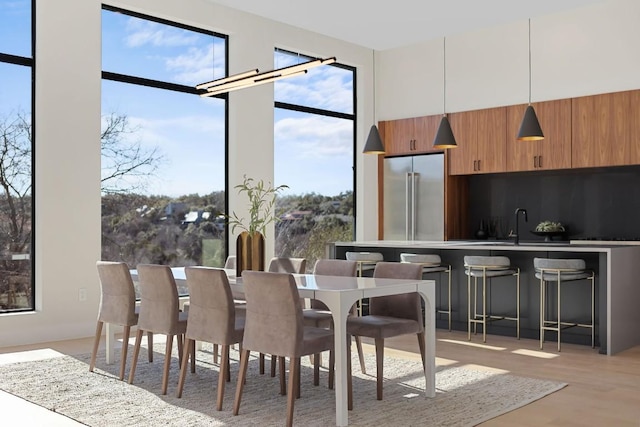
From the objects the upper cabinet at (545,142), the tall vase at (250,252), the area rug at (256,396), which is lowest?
the area rug at (256,396)

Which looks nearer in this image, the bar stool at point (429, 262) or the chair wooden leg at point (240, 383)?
the chair wooden leg at point (240, 383)

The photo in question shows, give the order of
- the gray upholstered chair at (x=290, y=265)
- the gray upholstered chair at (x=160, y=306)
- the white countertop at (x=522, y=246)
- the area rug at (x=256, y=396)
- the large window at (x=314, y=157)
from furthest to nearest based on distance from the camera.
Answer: the large window at (x=314, y=157) → the white countertop at (x=522, y=246) → the gray upholstered chair at (x=290, y=265) → the gray upholstered chair at (x=160, y=306) → the area rug at (x=256, y=396)

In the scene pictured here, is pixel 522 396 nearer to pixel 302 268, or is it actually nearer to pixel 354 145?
pixel 302 268

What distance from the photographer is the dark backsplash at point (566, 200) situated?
323 inches

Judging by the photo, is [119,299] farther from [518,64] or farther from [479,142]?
[518,64]

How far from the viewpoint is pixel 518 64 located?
8.82 meters

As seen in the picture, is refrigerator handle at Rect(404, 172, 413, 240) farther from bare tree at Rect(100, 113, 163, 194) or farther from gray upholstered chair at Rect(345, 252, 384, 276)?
bare tree at Rect(100, 113, 163, 194)

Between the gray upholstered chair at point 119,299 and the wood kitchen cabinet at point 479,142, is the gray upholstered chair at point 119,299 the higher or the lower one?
the lower one

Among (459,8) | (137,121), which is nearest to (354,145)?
(137,121)

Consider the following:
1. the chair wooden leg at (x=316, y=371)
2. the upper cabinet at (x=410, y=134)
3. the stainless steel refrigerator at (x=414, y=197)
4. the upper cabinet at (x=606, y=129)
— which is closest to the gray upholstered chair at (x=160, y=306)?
the chair wooden leg at (x=316, y=371)

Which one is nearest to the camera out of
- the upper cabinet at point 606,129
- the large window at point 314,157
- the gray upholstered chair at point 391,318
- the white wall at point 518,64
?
the gray upholstered chair at point 391,318

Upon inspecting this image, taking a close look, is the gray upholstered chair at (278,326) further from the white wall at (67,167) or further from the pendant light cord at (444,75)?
the pendant light cord at (444,75)

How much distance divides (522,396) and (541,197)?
484 cm

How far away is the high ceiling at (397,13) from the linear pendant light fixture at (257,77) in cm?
62
